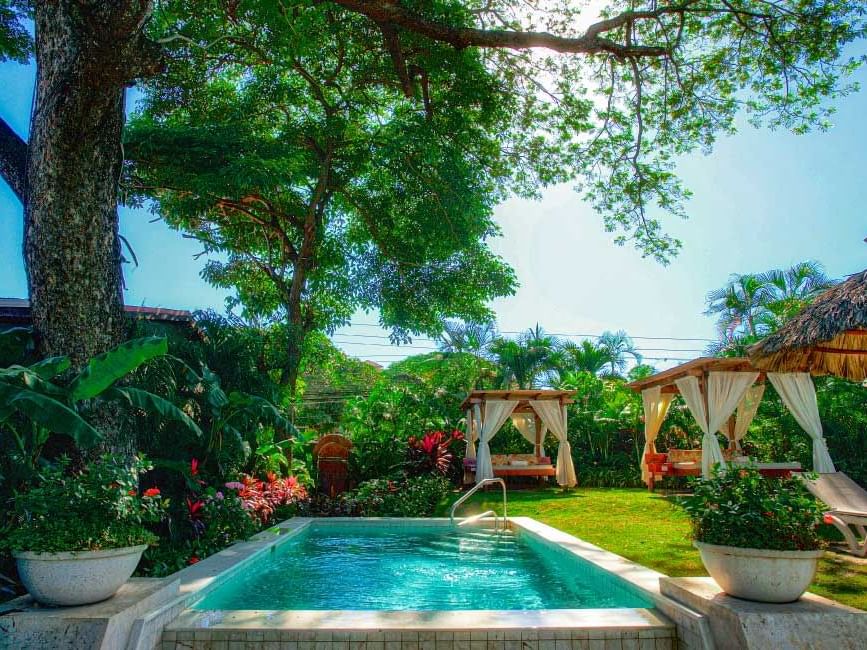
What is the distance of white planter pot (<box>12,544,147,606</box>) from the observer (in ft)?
10.1

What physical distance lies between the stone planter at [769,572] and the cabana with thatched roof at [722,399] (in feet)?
22.7

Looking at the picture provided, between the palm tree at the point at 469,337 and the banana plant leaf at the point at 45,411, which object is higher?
the palm tree at the point at 469,337

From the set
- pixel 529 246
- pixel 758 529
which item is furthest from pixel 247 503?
pixel 529 246

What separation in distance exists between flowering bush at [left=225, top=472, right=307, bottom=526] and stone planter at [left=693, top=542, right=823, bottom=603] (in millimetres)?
5554

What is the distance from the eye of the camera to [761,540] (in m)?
3.10

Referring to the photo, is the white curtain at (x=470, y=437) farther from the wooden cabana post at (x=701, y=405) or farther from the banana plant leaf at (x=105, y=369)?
the banana plant leaf at (x=105, y=369)

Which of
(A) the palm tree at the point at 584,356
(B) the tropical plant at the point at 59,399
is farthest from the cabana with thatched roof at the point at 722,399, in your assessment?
(A) the palm tree at the point at 584,356

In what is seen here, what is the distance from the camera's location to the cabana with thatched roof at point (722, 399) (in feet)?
32.3

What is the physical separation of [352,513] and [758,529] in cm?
806

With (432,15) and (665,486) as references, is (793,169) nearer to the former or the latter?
(665,486)

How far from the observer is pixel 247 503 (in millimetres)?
7586

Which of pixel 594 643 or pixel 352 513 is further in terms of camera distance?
pixel 352 513

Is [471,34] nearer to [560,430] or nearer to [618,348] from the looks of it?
[560,430]

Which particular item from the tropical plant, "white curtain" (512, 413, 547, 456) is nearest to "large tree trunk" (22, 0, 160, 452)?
the tropical plant
